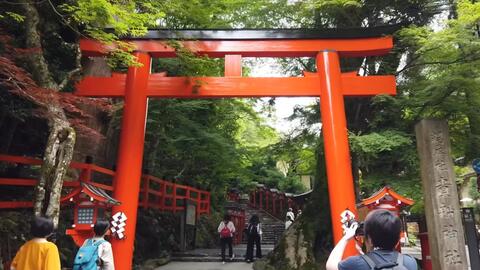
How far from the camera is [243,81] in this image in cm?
967

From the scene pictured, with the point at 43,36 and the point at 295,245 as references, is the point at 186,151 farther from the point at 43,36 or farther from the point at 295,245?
the point at 43,36

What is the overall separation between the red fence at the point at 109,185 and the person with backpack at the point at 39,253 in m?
4.38

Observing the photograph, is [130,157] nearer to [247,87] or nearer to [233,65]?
[247,87]

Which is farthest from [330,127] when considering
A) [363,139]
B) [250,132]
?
[250,132]

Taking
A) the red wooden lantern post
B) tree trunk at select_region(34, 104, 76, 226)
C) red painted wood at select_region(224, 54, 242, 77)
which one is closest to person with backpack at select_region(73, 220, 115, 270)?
tree trunk at select_region(34, 104, 76, 226)

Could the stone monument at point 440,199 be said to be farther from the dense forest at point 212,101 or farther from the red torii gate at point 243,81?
the red torii gate at point 243,81

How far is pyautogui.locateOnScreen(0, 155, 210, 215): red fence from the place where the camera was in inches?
309

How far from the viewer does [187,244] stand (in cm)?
1672

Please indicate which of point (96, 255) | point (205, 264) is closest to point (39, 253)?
point (96, 255)

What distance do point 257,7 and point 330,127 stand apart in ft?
15.7

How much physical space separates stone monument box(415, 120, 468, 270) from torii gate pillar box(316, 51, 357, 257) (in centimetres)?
184

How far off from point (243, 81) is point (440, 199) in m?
4.93

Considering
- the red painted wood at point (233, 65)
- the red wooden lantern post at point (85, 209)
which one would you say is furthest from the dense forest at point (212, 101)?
the red painted wood at point (233, 65)

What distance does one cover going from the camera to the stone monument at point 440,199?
6.57 meters
